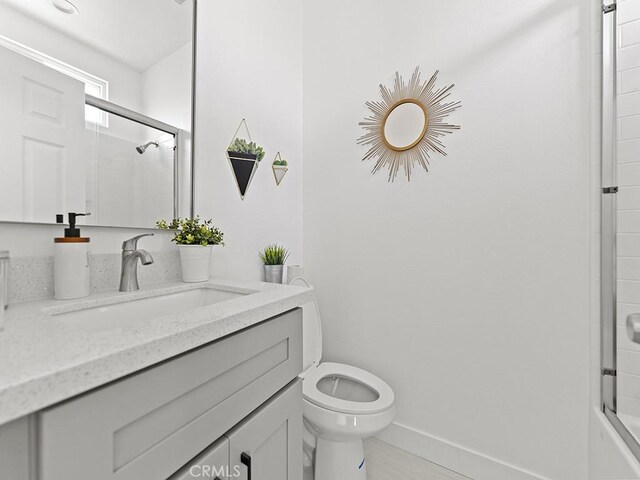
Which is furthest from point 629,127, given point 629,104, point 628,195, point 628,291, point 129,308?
point 129,308

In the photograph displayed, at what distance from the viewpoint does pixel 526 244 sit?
1.24 meters

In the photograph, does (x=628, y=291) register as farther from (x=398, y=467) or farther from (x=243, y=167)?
(x=243, y=167)

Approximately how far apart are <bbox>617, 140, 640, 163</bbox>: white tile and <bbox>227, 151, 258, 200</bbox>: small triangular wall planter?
145 cm

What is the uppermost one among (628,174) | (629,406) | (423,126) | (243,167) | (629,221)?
(423,126)

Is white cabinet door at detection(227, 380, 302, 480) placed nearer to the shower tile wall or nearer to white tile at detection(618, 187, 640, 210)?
the shower tile wall

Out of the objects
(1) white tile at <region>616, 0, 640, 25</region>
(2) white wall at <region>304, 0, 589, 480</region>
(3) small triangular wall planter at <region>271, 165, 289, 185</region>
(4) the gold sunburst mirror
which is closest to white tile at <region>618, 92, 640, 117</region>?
(2) white wall at <region>304, 0, 589, 480</region>

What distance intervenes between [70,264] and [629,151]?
1.80 meters

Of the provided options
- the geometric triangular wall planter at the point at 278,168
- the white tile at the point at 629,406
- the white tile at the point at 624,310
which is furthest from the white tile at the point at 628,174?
the geometric triangular wall planter at the point at 278,168

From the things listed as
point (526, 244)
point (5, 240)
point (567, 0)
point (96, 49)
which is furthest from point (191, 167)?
point (567, 0)

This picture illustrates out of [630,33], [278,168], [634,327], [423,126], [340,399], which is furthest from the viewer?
[278,168]

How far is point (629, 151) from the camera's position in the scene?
39.9 inches

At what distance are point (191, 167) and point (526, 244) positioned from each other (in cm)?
145

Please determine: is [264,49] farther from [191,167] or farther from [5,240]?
[5,240]

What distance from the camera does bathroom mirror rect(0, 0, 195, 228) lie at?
78 centimetres
